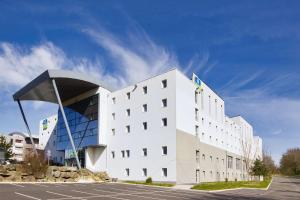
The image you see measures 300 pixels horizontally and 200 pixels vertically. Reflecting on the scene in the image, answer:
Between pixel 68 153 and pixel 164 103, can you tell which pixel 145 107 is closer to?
pixel 164 103

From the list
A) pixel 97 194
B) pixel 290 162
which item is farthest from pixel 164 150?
pixel 290 162

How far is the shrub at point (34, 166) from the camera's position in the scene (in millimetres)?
36831

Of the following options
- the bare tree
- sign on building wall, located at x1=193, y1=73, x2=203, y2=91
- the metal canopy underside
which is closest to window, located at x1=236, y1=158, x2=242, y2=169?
the bare tree

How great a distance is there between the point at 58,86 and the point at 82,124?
722 centimetres

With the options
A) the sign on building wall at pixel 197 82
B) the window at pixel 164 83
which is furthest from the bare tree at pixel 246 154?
the window at pixel 164 83

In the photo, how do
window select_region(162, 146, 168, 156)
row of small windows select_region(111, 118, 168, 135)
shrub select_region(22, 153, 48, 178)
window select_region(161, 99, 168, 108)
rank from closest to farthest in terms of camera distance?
shrub select_region(22, 153, 48, 178) → window select_region(162, 146, 168, 156) → row of small windows select_region(111, 118, 168, 135) → window select_region(161, 99, 168, 108)

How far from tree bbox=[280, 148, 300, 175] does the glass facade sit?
93.4m

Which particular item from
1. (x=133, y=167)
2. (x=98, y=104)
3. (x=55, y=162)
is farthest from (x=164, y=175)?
(x=55, y=162)

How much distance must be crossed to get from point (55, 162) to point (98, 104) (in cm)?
1982

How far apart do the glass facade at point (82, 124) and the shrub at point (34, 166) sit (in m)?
14.8

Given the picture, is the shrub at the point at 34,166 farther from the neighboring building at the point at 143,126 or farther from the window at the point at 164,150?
the window at the point at 164,150

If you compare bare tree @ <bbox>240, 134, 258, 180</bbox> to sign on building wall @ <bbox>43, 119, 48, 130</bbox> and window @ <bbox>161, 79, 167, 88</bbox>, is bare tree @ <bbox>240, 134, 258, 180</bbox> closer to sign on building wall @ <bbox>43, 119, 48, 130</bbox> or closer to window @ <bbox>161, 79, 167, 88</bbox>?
window @ <bbox>161, 79, 167, 88</bbox>

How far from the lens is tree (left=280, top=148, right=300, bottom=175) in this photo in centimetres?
12528

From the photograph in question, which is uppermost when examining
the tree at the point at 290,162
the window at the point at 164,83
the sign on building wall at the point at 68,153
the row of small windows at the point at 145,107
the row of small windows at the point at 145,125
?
the window at the point at 164,83
